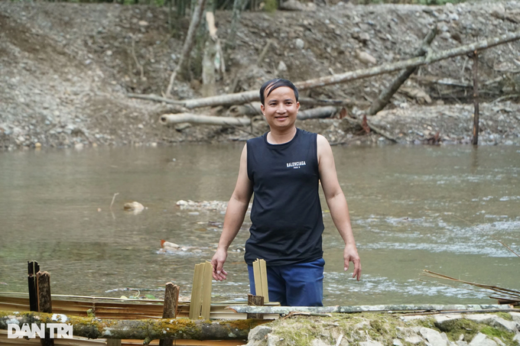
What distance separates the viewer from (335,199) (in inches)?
128

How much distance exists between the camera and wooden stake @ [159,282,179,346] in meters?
2.73

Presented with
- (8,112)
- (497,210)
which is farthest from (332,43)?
(497,210)

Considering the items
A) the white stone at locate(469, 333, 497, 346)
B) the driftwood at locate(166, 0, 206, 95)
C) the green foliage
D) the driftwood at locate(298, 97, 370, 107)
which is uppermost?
the green foliage

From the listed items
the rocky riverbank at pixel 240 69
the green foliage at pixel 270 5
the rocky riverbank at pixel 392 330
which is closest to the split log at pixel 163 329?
the rocky riverbank at pixel 392 330

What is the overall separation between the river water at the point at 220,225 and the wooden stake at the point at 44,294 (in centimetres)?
200

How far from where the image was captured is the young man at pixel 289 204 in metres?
3.12

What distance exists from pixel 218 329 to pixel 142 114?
16095mm

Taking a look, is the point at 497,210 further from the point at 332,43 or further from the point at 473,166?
the point at 332,43

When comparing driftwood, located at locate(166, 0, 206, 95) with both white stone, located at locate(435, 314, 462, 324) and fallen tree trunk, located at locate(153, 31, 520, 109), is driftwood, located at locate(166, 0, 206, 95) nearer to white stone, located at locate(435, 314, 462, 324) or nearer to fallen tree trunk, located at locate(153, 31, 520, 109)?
fallen tree trunk, located at locate(153, 31, 520, 109)

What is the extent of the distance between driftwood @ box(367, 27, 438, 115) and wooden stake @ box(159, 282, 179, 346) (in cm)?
1391

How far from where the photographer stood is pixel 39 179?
35.4 ft

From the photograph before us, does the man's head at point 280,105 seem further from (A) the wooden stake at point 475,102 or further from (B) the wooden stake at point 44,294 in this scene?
A: (A) the wooden stake at point 475,102

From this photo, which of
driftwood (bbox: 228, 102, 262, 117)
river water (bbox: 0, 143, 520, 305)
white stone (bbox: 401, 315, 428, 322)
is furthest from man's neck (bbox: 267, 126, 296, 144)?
driftwood (bbox: 228, 102, 262, 117)

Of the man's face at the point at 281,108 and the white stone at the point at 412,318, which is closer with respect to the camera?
the white stone at the point at 412,318
